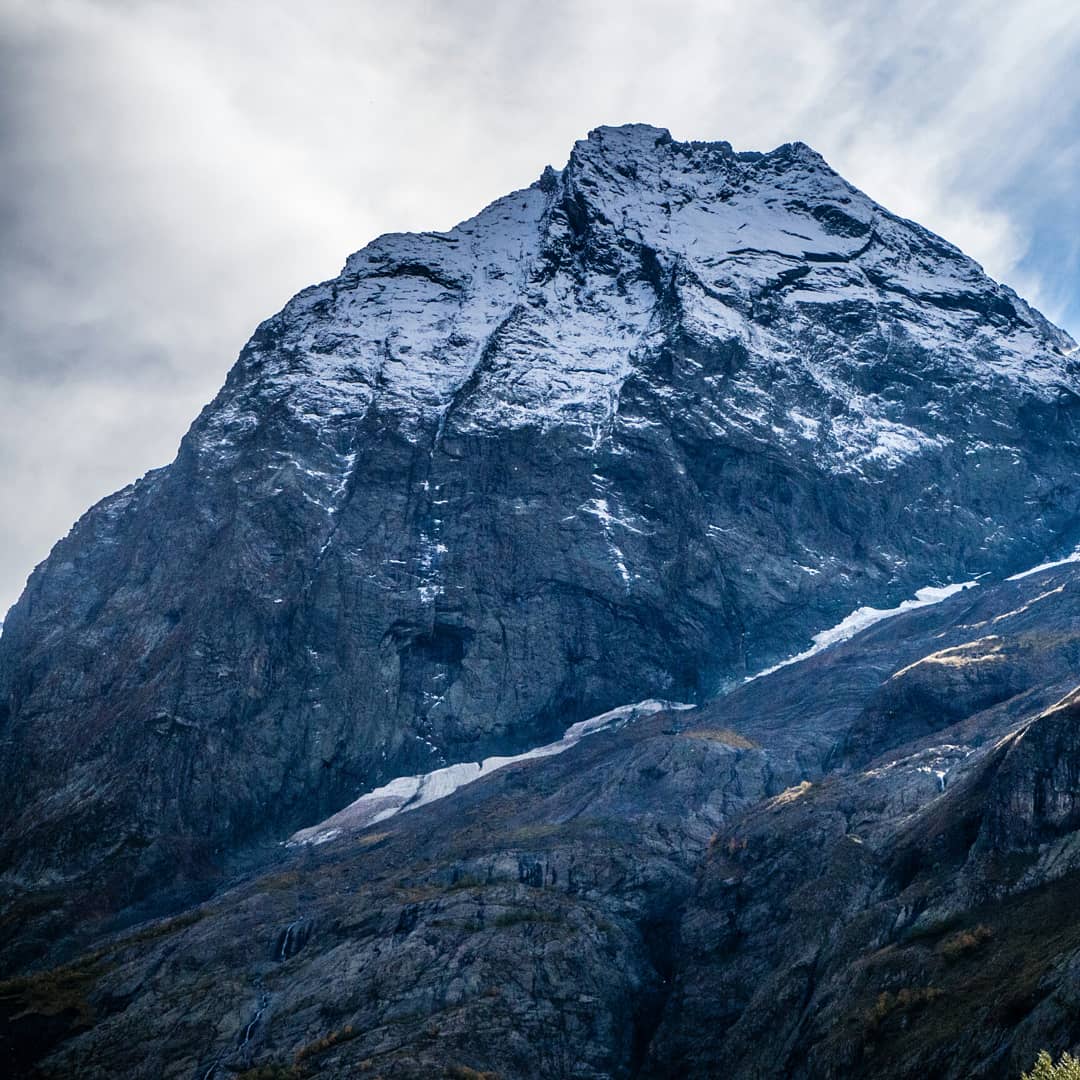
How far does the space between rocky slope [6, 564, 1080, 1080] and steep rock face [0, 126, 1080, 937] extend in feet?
74.3

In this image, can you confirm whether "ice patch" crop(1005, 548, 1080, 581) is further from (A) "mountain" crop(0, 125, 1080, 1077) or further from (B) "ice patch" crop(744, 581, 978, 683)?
(B) "ice patch" crop(744, 581, 978, 683)

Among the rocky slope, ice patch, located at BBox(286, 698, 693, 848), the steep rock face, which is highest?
the steep rock face

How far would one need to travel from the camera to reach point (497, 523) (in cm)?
12138

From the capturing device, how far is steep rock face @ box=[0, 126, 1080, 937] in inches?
4114

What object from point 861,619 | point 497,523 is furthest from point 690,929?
point 497,523

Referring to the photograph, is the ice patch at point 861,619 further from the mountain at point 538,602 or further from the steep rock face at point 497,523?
the steep rock face at point 497,523

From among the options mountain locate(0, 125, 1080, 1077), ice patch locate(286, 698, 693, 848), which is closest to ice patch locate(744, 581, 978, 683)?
mountain locate(0, 125, 1080, 1077)

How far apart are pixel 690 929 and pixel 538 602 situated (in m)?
63.4

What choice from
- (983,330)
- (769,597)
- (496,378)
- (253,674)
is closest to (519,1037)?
(253,674)

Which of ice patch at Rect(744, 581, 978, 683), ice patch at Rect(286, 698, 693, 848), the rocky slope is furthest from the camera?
ice patch at Rect(744, 581, 978, 683)

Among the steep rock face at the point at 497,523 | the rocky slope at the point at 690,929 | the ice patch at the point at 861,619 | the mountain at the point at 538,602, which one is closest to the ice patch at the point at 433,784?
the mountain at the point at 538,602

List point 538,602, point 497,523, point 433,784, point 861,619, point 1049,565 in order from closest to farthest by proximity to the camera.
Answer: point 433,784, point 538,602, point 861,619, point 1049,565, point 497,523

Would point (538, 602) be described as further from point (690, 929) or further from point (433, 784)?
point (690, 929)

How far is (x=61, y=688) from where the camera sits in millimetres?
115875
